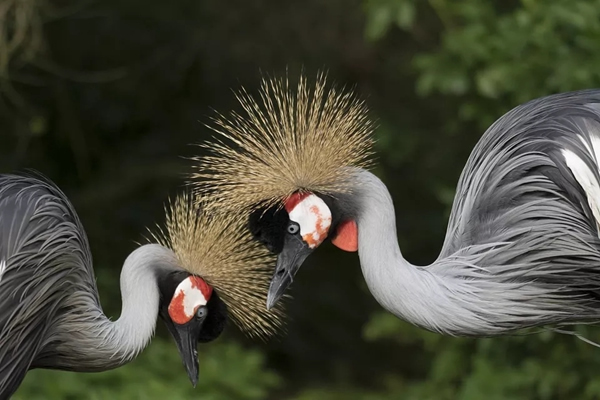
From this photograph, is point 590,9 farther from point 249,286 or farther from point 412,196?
point 412,196

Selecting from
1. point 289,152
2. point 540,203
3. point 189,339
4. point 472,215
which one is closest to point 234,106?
point 189,339

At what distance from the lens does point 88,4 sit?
16.6ft

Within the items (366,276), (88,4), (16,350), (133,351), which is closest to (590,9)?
(366,276)

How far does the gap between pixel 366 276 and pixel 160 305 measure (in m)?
0.57

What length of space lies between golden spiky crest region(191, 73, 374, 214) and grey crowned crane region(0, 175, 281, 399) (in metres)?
0.13

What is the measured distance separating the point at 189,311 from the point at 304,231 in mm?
388

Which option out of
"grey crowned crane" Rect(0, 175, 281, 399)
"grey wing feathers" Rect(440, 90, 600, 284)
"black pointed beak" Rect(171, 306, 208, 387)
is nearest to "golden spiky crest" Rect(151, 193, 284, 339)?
"grey crowned crane" Rect(0, 175, 281, 399)

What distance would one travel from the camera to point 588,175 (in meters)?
Answer: 2.50

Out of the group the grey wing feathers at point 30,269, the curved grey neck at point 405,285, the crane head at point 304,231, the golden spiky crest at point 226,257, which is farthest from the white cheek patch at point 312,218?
the grey wing feathers at point 30,269

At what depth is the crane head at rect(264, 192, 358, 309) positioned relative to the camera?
2570 millimetres

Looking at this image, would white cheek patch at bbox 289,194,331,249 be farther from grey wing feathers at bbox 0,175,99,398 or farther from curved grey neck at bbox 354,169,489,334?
grey wing feathers at bbox 0,175,99,398

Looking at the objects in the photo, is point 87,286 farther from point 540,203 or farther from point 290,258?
point 540,203

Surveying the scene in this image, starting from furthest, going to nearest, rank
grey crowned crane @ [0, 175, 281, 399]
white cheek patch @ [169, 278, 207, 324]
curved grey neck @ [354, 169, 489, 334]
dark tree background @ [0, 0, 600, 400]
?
dark tree background @ [0, 0, 600, 400]
white cheek patch @ [169, 278, 207, 324]
grey crowned crane @ [0, 175, 281, 399]
curved grey neck @ [354, 169, 489, 334]

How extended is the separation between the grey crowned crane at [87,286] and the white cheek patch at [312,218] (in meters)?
0.32
